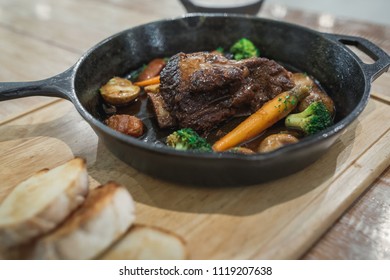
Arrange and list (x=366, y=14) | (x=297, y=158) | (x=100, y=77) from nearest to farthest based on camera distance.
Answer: (x=297, y=158)
(x=100, y=77)
(x=366, y=14)

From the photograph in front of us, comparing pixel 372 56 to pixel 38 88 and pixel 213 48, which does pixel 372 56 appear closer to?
pixel 213 48

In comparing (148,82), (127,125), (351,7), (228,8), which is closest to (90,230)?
(127,125)

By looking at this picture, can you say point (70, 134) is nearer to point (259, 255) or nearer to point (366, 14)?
point (259, 255)

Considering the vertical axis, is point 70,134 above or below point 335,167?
below

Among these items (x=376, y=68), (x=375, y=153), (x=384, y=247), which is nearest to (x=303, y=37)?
(x=376, y=68)

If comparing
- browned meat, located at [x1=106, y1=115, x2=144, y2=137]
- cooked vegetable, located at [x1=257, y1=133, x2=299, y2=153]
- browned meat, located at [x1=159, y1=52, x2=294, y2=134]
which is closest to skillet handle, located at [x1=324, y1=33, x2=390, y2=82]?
browned meat, located at [x1=159, y1=52, x2=294, y2=134]
